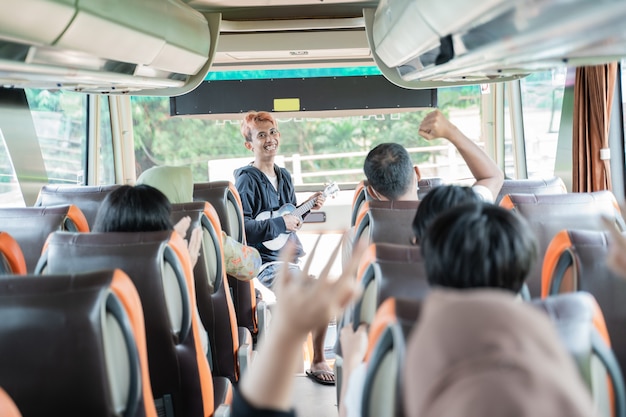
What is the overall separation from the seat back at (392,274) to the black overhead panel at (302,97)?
489 centimetres

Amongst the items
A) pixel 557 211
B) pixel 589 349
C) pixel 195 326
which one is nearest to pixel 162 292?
pixel 195 326

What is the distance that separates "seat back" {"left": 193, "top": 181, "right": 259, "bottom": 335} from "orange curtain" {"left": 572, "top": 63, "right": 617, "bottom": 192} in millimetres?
2744

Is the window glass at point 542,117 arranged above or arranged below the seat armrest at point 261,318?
above

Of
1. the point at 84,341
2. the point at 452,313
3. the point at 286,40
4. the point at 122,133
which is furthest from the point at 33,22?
the point at 122,133

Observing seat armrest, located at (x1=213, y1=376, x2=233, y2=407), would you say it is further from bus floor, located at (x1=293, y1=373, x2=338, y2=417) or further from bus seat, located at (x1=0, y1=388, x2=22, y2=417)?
bus seat, located at (x1=0, y1=388, x2=22, y2=417)

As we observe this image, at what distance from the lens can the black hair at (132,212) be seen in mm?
2852

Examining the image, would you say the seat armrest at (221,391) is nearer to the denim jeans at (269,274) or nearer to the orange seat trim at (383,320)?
the denim jeans at (269,274)

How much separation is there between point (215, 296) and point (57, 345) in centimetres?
189

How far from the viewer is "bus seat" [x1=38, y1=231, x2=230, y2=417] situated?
2.62 meters

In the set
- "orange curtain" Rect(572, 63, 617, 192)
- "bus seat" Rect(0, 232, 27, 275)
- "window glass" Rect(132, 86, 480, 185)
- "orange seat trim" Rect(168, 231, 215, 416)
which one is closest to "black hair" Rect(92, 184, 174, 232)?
"orange seat trim" Rect(168, 231, 215, 416)

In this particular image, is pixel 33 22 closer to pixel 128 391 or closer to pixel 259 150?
pixel 128 391

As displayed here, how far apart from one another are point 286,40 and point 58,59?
367 centimetres

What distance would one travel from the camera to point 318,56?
7.09 metres

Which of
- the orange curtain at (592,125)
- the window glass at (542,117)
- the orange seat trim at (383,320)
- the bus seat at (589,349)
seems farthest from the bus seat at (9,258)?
the window glass at (542,117)
